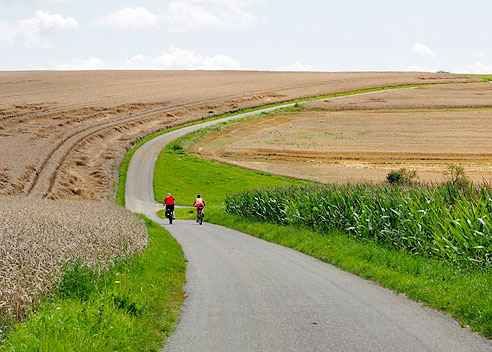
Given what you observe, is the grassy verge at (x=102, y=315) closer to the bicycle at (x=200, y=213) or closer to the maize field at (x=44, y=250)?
the maize field at (x=44, y=250)

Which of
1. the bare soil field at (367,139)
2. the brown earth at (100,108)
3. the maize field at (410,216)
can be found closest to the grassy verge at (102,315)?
the maize field at (410,216)

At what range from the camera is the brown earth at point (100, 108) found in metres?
59.6

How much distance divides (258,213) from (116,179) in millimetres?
34483

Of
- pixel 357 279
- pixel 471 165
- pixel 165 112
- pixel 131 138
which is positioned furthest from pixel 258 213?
pixel 165 112

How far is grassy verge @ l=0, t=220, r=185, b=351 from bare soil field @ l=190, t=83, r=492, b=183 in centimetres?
4038

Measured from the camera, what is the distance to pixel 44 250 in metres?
10.6

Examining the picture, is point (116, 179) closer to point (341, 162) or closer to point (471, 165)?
point (341, 162)

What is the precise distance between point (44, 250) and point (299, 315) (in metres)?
4.73

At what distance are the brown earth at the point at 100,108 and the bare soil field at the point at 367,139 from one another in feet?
39.7

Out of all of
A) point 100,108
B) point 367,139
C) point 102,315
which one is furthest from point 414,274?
point 100,108

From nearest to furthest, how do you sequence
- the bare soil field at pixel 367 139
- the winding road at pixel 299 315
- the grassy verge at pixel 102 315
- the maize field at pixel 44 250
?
the grassy verge at pixel 102 315, the winding road at pixel 299 315, the maize field at pixel 44 250, the bare soil field at pixel 367 139

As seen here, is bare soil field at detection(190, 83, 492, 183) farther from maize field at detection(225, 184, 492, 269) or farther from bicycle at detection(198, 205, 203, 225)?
maize field at detection(225, 184, 492, 269)

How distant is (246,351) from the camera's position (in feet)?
24.7

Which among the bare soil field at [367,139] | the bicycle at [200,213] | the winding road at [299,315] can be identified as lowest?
the bicycle at [200,213]
